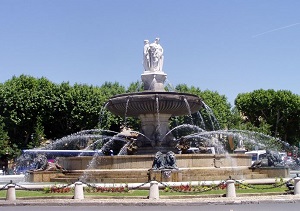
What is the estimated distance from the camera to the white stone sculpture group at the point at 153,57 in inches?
1217

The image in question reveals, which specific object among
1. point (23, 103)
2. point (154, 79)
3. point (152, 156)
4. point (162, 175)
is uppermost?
point (23, 103)

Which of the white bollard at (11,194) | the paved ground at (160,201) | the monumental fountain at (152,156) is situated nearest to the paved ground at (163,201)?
the paved ground at (160,201)

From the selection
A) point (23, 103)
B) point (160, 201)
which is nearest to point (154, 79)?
point (160, 201)

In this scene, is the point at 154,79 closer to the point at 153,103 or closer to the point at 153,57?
the point at 153,57

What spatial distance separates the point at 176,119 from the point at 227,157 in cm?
3165

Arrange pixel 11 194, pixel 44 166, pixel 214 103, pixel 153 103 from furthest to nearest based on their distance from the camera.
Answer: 1. pixel 214 103
2. pixel 153 103
3. pixel 44 166
4. pixel 11 194

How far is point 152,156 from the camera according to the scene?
76.2ft

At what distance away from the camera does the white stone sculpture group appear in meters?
30.9

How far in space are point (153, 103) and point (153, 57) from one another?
13.8 feet

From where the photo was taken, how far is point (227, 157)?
24938 mm

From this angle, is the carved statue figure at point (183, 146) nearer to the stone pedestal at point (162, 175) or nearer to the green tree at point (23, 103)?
the stone pedestal at point (162, 175)

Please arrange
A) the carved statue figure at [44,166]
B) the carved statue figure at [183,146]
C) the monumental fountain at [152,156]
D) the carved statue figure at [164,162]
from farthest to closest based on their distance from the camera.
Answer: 1. the carved statue figure at [183,146]
2. the carved statue figure at [44,166]
3. the monumental fountain at [152,156]
4. the carved statue figure at [164,162]

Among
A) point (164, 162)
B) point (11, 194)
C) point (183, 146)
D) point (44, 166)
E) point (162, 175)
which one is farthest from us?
point (183, 146)

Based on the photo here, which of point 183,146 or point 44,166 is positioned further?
point 183,146
